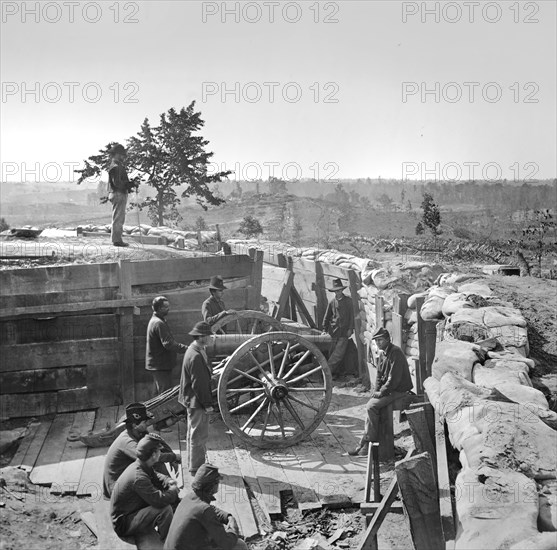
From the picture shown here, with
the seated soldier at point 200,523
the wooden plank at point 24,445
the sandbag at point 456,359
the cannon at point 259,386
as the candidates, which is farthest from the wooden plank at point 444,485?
the wooden plank at point 24,445

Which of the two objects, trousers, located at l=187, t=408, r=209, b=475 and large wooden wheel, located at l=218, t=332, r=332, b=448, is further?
large wooden wheel, located at l=218, t=332, r=332, b=448

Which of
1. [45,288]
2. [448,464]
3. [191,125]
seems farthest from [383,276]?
[191,125]

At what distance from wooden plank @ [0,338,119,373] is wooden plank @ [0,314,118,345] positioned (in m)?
0.10

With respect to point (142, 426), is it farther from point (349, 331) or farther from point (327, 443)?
point (349, 331)

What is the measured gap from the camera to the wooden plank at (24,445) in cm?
772

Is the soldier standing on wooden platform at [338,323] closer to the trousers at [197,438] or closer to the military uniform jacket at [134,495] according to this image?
the trousers at [197,438]

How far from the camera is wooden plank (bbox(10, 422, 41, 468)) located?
7.72 m

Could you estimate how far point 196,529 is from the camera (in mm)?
4488

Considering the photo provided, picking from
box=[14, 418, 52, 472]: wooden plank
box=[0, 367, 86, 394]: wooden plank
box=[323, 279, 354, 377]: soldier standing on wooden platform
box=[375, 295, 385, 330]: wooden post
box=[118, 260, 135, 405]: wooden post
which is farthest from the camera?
box=[323, 279, 354, 377]: soldier standing on wooden platform

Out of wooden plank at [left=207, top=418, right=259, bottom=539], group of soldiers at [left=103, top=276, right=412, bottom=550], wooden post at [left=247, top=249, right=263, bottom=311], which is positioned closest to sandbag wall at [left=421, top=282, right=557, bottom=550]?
group of soldiers at [left=103, top=276, right=412, bottom=550]

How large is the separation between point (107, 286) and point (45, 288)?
842mm

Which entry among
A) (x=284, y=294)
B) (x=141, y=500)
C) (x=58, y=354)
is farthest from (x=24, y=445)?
(x=284, y=294)

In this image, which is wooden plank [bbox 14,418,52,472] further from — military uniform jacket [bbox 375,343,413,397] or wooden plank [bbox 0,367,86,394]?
military uniform jacket [bbox 375,343,413,397]

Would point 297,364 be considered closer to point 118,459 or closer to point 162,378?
point 162,378
